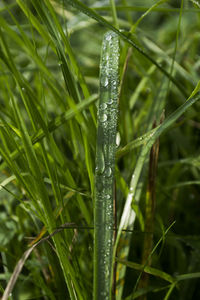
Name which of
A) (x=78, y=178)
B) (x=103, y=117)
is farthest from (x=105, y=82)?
(x=78, y=178)

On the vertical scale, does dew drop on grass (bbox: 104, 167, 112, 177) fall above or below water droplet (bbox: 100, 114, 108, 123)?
below

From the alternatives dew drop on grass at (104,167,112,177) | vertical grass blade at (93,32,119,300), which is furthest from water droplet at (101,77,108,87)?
dew drop on grass at (104,167,112,177)

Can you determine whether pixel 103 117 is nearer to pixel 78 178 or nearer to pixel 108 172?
pixel 108 172

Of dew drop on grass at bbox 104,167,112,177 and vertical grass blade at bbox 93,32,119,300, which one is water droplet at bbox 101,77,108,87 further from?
dew drop on grass at bbox 104,167,112,177

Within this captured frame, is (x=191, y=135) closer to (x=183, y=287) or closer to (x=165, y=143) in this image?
(x=165, y=143)

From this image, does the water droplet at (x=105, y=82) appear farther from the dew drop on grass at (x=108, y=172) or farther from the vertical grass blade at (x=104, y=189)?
the dew drop on grass at (x=108, y=172)

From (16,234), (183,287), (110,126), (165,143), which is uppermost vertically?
(165,143)

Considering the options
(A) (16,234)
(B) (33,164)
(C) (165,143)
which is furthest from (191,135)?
(B) (33,164)

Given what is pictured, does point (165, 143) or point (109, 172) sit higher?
point (165, 143)
